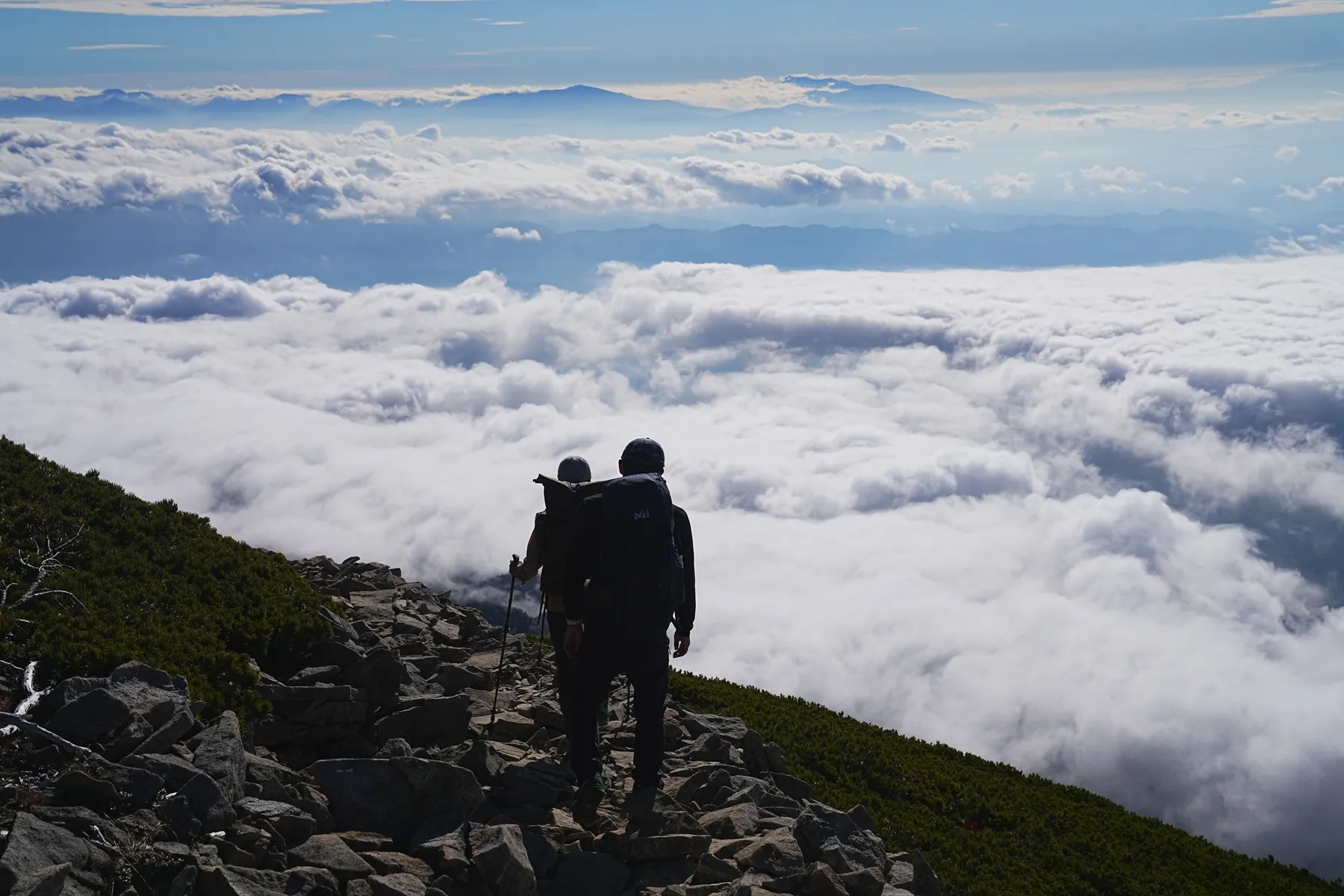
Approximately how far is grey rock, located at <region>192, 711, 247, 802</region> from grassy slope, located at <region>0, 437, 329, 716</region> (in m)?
1.60

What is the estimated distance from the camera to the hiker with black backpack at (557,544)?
9430 mm

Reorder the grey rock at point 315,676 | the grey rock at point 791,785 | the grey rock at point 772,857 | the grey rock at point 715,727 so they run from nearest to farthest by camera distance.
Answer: the grey rock at point 772,857
the grey rock at point 315,676
the grey rock at point 791,785
the grey rock at point 715,727

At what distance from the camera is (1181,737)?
132500 millimetres

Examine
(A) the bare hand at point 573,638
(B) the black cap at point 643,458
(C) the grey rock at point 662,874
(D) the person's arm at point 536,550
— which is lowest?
(C) the grey rock at point 662,874

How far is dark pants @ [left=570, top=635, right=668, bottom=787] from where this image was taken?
28.3 ft

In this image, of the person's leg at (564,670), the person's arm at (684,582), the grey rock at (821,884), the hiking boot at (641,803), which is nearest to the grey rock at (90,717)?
the person's leg at (564,670)

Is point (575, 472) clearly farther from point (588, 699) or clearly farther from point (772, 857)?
point (772, 857)

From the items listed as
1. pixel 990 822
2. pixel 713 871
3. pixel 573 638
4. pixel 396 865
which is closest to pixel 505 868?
pixel 396 865

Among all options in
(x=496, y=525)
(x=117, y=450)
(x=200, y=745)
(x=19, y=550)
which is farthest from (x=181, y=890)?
(x=117, y=450)

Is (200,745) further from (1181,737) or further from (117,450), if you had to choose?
(117,450)

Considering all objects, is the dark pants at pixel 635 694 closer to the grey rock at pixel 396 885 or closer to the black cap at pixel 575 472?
the black cap at pixel 575 472

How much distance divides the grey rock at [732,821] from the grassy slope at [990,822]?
441 centimetres

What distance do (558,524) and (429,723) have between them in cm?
253

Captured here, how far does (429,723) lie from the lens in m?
10.1
